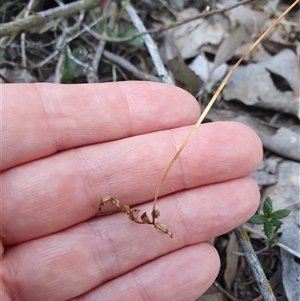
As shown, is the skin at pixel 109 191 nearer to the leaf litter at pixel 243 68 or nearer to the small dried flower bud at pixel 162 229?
the small dried flower bud at pixel 162 229

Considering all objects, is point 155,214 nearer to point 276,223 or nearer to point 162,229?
point 162,229

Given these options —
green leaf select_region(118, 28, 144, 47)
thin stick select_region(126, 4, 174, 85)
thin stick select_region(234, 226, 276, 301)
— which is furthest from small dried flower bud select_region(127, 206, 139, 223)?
green leaf select_region(118, 28, 144, 47)

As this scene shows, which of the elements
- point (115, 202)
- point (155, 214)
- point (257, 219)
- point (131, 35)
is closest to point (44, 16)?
point (131, 35)

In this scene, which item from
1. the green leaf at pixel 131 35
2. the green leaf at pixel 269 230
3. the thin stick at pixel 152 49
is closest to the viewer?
the green leaf at pixel 269 230

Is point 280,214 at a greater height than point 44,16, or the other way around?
point 44,16

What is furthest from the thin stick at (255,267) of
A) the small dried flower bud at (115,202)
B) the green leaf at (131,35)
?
the green leaf at (131,35)

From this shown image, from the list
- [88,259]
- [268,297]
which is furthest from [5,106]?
[268,297]
